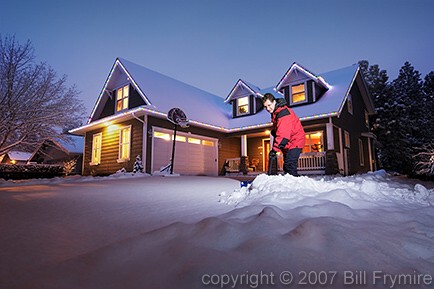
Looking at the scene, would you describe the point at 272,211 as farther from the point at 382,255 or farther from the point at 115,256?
the point at 115,256

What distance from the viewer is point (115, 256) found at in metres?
1.77

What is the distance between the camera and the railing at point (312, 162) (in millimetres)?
11672

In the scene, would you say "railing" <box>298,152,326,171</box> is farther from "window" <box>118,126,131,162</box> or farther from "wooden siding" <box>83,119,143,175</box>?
"window" <box>118,126,131,162</box>

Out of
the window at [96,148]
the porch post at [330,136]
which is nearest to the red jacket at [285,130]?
the porch post at [330,136]

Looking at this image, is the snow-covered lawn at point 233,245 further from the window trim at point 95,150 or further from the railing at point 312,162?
the window trim at point 95,150

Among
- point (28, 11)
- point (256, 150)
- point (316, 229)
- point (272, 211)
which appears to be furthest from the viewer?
point (28, 11)

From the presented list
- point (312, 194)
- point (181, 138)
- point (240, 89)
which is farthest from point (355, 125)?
point (312, 194)

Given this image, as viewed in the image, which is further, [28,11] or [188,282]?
[28,11]

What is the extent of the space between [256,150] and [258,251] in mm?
14276

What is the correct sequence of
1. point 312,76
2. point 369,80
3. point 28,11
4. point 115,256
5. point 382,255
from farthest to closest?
point 28,11 < point 369,80 < point 312,76 < point 115,256 < point 382,255

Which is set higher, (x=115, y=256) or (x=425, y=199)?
(x=425, y=199)

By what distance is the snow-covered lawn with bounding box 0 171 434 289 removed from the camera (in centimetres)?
141

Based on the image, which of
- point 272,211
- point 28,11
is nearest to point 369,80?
point 272,211

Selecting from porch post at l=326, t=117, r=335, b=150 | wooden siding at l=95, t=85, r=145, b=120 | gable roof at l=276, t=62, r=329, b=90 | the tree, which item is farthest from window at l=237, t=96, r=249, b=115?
the tree
